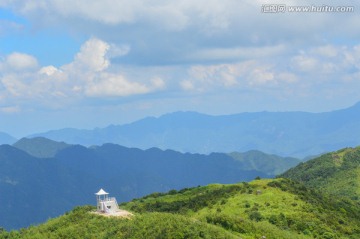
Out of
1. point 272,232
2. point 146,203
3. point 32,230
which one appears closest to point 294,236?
point 272,232

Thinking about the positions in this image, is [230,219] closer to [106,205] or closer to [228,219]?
[228,219]

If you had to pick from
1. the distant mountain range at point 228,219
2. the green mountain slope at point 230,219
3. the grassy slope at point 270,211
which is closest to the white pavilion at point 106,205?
the distant mountain range at point 228,219

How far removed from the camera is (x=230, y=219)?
8594 centimetres

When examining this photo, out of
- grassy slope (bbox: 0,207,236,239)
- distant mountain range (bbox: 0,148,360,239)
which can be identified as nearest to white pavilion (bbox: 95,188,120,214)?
distant mountain range (bbox: 0,148,360,239)

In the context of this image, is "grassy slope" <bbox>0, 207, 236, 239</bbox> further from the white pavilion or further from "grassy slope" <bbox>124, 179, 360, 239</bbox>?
"grassy slope" <bbox>124, 179, 360, 239</bbox>

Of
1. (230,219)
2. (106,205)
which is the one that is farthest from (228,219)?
(106,205)

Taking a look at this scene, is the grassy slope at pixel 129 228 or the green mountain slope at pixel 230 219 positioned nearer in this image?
the grassy slope at pixel 129 228

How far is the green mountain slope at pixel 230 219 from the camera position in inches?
2815

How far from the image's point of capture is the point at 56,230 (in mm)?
84250

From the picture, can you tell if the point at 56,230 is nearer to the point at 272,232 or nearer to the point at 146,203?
the point at 272,232

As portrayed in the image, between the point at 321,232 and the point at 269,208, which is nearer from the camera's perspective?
the point at 321,232

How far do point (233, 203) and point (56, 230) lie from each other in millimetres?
48030

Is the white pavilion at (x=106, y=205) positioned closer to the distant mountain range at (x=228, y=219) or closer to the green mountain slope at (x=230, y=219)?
the distant mountain range at (x=228, y=219)

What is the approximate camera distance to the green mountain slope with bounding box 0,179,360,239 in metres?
71.5
